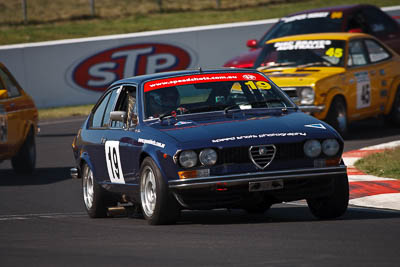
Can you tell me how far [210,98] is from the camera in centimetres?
908

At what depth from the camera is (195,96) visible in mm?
9133

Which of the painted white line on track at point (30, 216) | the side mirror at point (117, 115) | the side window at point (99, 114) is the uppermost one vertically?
the side mirror at point (117, 115)

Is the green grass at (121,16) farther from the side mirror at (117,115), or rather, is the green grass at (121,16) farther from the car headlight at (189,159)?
the car headlight at (189,159)

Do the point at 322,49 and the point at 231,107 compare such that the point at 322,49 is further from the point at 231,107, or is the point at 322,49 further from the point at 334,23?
the point at 231,107

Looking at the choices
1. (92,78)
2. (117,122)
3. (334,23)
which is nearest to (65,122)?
(92,78)

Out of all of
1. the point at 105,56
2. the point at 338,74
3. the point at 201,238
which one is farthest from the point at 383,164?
the point at 105,56

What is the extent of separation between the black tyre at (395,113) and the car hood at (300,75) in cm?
162

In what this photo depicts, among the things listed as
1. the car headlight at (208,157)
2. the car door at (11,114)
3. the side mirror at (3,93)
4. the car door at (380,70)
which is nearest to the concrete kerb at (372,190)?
the car headlight at (208,157)

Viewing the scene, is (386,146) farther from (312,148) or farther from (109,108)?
(312,148)

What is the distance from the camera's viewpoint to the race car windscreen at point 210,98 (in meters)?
8.94

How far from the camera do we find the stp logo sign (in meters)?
25.3

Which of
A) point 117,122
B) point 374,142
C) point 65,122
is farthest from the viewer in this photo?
point 65,122

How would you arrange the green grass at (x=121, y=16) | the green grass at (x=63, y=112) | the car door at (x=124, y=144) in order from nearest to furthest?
the car door at (x=124, y=144) < the green grass at (x=63, y=112) < the green grass at (x=121, y=16)

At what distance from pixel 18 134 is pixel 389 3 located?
22.6 metres
